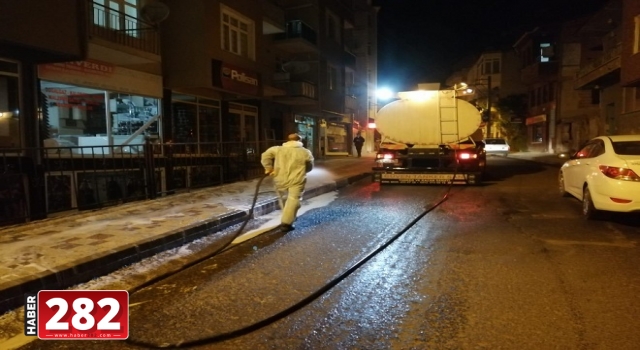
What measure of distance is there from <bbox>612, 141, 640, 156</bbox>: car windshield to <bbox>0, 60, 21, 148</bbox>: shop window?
1146cm

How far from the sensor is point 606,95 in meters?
28.0

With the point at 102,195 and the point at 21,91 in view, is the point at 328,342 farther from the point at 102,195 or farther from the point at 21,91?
the point at 21,91

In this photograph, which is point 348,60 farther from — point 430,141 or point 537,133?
point 537,133

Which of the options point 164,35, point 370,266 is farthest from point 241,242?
point 164,35

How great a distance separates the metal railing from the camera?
26.5 feet

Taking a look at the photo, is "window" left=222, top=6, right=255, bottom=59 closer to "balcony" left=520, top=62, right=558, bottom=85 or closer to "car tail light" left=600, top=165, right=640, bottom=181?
"car tail light" left=600, top=165, right=640, bottom=181

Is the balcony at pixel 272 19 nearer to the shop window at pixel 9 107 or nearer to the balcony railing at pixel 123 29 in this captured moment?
the balcony railing at pixel 123 29

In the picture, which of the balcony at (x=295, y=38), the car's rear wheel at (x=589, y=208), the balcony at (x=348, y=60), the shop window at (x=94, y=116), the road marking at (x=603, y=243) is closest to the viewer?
the road marking at (x=603, y=243)

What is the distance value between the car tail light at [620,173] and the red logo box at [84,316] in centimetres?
749

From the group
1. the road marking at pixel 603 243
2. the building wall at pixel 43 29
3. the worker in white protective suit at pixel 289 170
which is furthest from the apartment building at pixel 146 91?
the road marking at pixel 603 243

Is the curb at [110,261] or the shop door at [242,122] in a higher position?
the shop door at [242,122]

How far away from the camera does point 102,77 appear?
1367cm

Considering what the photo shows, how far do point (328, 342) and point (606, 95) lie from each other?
1178 inches

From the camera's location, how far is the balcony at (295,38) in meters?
22.7
